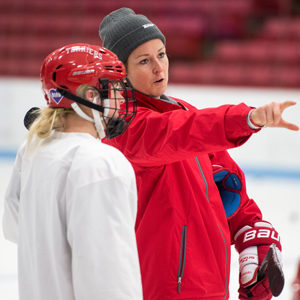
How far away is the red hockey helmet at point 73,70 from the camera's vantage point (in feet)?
4.02

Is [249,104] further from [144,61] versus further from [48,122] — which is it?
[48,122]

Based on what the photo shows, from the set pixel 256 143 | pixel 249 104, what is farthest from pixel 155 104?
pixel 249 104

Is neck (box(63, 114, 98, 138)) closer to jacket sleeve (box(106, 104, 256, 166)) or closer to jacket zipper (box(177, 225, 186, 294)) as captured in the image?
jacket sleeve (box(106, 104, 256, 166))

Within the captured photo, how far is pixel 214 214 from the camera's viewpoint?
1.57m

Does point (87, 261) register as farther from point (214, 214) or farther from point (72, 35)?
point (72, 35)

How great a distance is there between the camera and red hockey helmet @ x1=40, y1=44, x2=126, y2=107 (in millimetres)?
1226

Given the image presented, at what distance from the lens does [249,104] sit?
657 centimetres

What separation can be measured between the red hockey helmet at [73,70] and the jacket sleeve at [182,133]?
0.22m

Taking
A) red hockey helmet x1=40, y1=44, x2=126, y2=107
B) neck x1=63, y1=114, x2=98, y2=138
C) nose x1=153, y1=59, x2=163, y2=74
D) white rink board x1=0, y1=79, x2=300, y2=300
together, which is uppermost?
red hockey helmet x1=40, y1=44, x2=126, y2=107

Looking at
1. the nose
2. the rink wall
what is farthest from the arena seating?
the nose

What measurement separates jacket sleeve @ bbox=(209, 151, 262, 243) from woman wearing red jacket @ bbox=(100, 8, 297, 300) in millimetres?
10

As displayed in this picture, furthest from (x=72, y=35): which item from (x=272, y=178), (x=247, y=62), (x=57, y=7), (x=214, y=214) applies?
(x=214, y=214)

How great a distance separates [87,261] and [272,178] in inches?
211

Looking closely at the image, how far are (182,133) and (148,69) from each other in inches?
14.1
